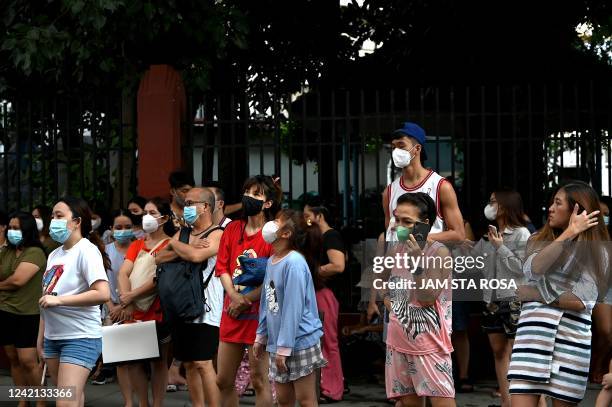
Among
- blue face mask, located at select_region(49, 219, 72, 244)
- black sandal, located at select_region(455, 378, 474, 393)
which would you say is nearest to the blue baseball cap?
blue face mask, located at select_region(49, 219, 72, 244)

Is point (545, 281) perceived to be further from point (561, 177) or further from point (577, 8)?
point (577, 8)

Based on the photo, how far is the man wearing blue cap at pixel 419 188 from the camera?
22.3ft

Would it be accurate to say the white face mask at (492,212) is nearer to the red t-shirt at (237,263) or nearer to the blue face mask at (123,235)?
the red t-shirt at (237,263)

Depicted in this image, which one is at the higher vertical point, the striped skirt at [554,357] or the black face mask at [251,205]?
the black face mask at [251,205]

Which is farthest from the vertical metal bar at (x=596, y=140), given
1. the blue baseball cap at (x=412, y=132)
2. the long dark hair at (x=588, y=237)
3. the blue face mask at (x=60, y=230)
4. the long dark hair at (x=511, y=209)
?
the blue face mask at (x=60, y=230)

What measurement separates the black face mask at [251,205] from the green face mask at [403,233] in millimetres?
1515

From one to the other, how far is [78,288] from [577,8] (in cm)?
996

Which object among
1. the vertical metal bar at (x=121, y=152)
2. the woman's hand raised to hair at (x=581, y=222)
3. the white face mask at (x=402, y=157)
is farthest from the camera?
the vertical metal bar at (x=121, y=152)

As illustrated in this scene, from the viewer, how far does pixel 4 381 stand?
1124 cm

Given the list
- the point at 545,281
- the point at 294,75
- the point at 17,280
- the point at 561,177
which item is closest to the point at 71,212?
the point at 17,280

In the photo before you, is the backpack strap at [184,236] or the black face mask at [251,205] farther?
the backpack strap at [184,236]

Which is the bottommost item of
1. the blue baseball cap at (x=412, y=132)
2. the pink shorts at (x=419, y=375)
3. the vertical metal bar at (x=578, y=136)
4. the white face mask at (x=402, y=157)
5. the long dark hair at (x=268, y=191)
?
the pink shorts at (x=419, y=375)

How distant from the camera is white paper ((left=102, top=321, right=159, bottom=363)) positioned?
8.08m

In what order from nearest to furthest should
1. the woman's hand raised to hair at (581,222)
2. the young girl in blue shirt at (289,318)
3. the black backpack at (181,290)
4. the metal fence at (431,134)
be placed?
the woman's hand raised to hair at (581,222) → the young girl in blue shirt at (289,318) → the black backpack at (181,290) → the metal fence at (431,134)
